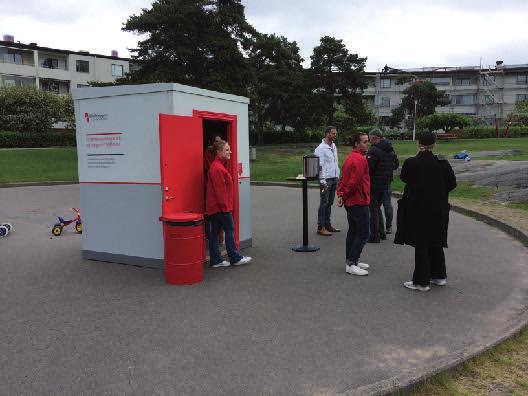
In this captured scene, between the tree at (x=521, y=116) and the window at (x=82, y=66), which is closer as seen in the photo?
the window at (x=82, y=66)

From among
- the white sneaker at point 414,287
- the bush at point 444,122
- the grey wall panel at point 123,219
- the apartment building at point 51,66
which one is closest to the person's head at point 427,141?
the white sneaker at point 414,287

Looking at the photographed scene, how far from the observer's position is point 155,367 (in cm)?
351

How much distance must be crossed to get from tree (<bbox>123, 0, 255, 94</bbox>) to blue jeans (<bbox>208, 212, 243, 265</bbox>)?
23.2 m

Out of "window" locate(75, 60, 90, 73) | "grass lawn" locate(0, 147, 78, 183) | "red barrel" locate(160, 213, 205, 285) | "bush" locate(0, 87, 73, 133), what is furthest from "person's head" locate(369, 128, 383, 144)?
"window" locate(75, 60, 90, 73)

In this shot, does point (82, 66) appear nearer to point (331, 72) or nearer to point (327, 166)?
point (331, 72)

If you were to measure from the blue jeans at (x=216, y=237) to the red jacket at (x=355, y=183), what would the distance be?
5.16 feet

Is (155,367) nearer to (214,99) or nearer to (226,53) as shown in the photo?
(214,99)

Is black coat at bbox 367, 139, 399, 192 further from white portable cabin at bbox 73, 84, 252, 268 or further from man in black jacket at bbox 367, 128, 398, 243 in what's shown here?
white portable cabin at bbox 73, 84, 252, 268

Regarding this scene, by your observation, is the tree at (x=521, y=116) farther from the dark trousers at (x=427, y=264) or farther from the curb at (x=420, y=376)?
the curb at (x=420, y=376)

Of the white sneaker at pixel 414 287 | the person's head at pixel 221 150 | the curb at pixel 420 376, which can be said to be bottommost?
the curb at pixel 420 376

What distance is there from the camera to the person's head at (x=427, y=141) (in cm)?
505

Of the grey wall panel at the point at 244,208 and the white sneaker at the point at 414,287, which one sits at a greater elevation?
the grey wall panel at the point at 244,208

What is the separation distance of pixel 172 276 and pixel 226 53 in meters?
26.4

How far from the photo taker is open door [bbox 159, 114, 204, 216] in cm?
567
